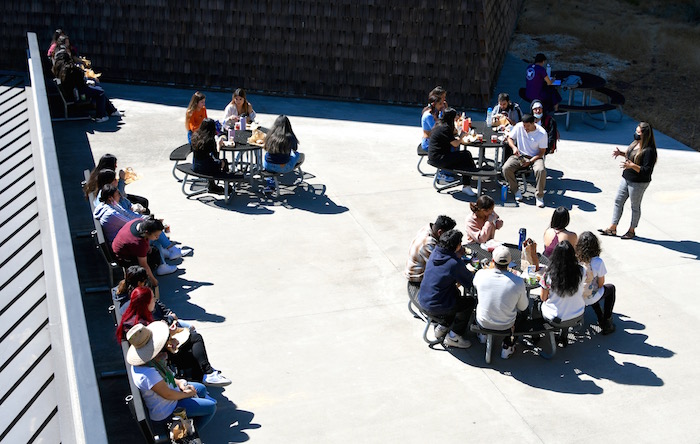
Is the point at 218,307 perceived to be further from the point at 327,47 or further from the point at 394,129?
the point at 327,47

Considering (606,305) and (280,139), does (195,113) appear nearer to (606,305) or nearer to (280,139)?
(280,139)

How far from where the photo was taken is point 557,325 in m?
8.09

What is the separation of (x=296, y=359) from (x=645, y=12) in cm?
1825

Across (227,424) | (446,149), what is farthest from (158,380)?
(446,149)

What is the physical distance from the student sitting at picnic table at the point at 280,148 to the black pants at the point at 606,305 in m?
4.68

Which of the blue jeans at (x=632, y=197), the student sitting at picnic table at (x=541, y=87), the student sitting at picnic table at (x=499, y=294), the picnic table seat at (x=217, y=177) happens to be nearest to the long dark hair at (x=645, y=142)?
the blue jeans at (x=632, y=197)

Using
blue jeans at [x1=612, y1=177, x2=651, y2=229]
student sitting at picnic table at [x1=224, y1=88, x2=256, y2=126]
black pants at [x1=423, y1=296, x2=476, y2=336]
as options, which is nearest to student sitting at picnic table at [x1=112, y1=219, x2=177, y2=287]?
black pants at [x1=423, y1=296, x2=476, y2=336]

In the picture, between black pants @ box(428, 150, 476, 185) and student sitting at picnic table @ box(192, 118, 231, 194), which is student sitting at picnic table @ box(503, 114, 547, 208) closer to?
black pants @ box(428, 150, 476, 185)

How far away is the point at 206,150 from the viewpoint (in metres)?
11.2

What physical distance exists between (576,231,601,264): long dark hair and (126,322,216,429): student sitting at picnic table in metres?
3.83

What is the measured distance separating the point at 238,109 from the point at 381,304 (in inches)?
185

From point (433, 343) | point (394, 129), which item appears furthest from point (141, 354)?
point (394, 129)

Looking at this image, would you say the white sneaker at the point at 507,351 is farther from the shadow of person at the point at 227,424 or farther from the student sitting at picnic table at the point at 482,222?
the shadow of person at the point at 227,424

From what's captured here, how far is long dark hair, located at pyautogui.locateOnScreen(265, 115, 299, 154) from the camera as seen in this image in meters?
11.4
